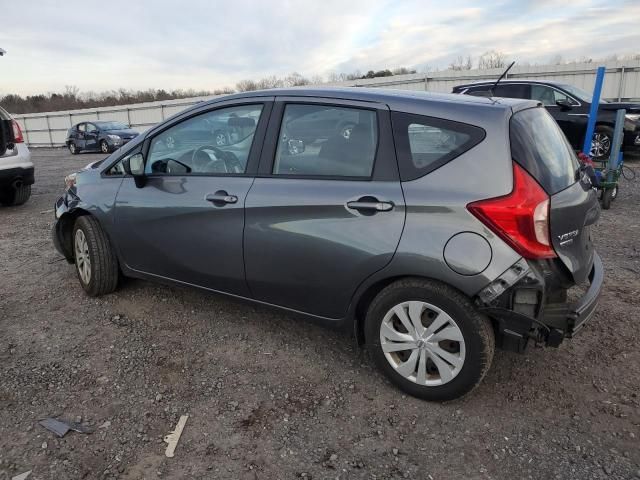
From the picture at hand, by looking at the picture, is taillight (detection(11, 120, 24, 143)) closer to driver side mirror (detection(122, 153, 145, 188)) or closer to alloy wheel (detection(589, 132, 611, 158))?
driver side mirror (detection(122, 153, 145, 188))

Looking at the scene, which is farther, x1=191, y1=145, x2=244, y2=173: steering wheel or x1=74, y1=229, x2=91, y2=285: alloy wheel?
x1=74, y1=229, x2=91, y2=285: alloy wheel

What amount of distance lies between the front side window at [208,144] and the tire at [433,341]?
1265 millimetres

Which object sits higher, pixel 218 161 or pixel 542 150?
pixel 542 150

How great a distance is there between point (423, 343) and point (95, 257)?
2.67 metres

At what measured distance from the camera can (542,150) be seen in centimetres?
257

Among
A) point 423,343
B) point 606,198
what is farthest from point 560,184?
point 606,198

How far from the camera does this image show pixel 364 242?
2619mm

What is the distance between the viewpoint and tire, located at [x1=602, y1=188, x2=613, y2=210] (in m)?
7.07

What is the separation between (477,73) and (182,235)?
55.0 ft

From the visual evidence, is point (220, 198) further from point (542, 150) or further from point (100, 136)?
point (100, 136)

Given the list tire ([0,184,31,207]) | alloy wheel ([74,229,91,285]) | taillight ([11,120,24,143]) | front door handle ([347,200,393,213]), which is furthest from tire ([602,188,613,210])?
tire ([0,184,31,207])

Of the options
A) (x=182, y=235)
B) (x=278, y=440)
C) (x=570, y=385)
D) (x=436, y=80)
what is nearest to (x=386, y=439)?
(x=278, y=440)

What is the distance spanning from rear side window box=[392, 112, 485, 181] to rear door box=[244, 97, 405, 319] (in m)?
0.06

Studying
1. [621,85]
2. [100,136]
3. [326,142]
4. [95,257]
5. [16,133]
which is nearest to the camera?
[326,142]
